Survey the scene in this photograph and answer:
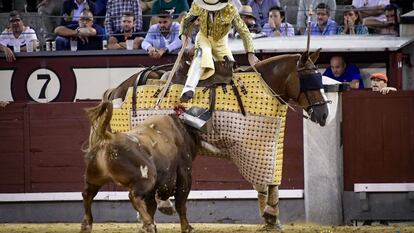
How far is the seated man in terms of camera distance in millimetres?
14609

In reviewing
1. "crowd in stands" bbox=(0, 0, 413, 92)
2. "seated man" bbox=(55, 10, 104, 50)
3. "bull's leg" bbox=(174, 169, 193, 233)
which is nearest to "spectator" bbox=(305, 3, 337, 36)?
"crowd in stands" bbox=(0, 0, 413, 92)

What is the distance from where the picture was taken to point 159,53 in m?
14.0

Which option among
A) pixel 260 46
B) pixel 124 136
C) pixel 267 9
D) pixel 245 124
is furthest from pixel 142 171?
pixel 267 9

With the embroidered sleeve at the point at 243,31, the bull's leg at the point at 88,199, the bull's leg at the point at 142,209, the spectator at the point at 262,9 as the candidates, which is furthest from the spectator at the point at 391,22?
the bull's leg at the point at 142,209

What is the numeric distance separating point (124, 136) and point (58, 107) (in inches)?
168

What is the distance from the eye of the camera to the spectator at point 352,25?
47.3 ft

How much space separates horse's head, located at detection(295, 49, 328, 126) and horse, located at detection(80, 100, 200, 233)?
1548 mm

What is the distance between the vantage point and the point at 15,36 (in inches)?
578

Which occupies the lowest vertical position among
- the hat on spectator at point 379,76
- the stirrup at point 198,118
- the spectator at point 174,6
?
the stirrup at point 198,118

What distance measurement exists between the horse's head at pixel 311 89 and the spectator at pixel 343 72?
2281 mm

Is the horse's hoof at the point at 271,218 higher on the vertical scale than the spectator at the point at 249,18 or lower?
lower

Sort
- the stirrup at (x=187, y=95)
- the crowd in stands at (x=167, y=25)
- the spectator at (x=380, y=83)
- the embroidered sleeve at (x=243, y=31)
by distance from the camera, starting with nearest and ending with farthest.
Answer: the stirrup at (x=187, y=95)
the embroidered sleeve at (x=243, y=31)
the spectator at (x=380, y=83)
the crowd in stands at (x=167, y=25)

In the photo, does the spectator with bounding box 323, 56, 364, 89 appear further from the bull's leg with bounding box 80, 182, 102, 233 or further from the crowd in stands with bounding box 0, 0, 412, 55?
the bull's leg with bounding box 80, 182, 102, 233

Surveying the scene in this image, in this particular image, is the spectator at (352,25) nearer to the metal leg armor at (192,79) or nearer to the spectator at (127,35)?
the spectator at (127,35)
